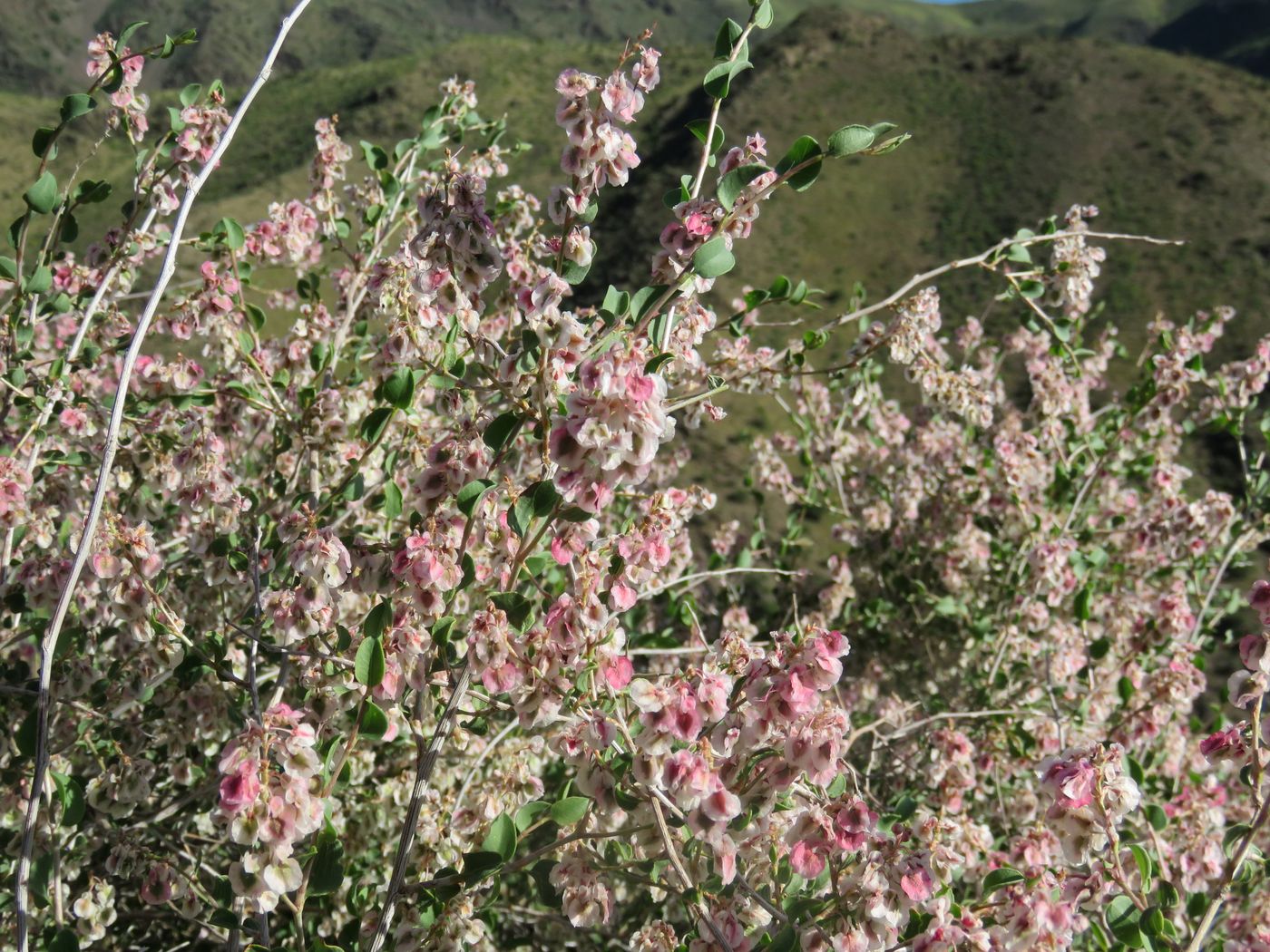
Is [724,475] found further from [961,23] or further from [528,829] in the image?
[961,23]

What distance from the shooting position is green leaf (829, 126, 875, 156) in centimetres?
148

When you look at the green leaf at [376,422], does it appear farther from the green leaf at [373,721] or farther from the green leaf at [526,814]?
the green leaf at [526,814]

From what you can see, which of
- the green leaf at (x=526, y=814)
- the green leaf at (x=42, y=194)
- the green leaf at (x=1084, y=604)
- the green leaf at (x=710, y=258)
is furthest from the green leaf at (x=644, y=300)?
the green leaf at (x=1084, y=604)

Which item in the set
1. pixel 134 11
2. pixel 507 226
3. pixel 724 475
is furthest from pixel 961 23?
pixel 507 226

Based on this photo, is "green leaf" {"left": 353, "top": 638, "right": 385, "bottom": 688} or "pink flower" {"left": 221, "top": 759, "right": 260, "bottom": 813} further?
"green leaf" {"left": 353, "top": 638, "right": 385, "bottom": 688}

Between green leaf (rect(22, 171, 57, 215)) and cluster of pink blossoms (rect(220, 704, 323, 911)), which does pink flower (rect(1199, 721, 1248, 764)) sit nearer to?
cluster of pink blossoms (rect(220, 704, 323, 911))

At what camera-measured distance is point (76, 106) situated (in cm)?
207

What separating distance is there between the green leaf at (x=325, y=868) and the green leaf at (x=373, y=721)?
7.6 inches

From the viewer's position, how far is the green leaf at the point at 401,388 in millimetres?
1641

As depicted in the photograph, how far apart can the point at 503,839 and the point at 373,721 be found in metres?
→ 0.30

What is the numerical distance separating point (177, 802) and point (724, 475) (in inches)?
410

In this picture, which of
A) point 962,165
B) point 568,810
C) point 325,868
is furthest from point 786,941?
point 962,165

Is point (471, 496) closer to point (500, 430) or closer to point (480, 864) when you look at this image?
point (500, 430)

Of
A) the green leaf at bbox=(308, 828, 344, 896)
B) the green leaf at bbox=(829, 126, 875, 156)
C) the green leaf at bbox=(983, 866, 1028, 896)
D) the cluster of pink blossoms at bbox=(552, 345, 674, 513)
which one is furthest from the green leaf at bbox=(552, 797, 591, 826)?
the green leaf at bbox=(829, 126, 875, 156)
